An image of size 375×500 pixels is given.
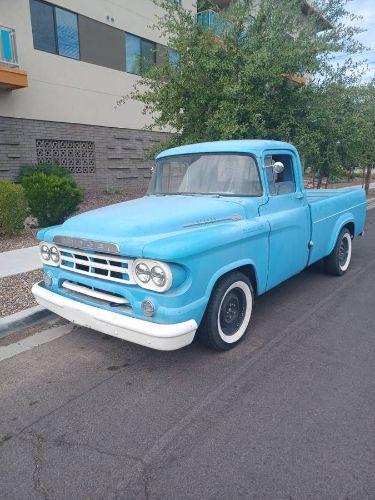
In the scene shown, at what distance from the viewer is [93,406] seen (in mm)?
2898

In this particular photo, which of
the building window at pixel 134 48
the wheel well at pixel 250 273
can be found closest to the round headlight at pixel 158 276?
the wheel well at pixel 250 273

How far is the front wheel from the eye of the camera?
337 cm

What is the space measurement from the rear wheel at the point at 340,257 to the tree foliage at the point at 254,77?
8.90 feet

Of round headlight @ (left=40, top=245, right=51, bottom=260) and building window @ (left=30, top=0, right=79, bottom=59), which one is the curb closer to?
round headlight @ (left=40, top=245, right=51, bottom=260)

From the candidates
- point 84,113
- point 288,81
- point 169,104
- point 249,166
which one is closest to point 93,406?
point 249,166

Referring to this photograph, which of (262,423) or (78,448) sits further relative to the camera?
(262,423)

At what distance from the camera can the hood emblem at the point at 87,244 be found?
3076mm

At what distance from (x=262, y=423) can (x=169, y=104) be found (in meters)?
7.32

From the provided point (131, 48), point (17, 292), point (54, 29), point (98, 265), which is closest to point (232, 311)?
point (98, 265)

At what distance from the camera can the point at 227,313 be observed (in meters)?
3.67

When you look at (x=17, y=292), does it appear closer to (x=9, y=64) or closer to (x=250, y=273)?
(x=250, y=273)

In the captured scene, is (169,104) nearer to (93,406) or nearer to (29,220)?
(29,220)

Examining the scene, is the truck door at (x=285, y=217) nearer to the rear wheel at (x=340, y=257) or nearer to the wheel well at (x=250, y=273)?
the wheel well at (x=250, y=273)

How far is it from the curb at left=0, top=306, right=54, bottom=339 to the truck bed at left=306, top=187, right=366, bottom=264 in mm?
3413
